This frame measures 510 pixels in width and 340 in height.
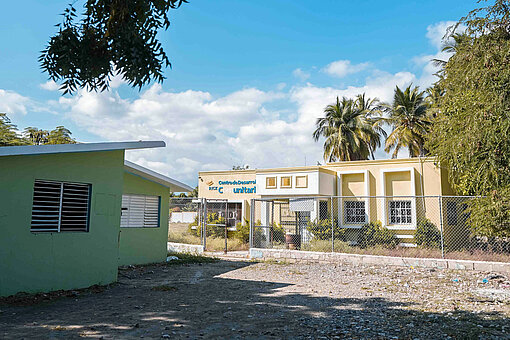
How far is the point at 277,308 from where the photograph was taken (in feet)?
23.4

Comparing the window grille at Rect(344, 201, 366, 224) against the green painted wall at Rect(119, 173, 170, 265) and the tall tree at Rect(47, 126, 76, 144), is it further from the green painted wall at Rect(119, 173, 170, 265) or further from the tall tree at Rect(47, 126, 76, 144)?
the tall tree at Rect(47, 126, 76, 144)

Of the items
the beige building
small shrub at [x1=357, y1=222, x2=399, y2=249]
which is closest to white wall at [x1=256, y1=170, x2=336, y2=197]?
the beige building

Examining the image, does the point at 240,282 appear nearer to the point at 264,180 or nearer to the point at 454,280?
the point at 454,280

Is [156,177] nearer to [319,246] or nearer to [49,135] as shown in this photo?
[319,246]

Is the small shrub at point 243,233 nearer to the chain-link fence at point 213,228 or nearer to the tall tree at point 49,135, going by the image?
the chain-link fence at point 213,228

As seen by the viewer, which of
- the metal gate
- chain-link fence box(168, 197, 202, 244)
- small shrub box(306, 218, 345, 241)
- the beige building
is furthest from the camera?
the metal gate

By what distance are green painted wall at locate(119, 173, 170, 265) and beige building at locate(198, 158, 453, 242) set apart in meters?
5.80

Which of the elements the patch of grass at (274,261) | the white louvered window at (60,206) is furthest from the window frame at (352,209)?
the white louvered window at (60,206)

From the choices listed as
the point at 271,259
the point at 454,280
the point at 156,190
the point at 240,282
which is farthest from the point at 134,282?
the point at 454,280

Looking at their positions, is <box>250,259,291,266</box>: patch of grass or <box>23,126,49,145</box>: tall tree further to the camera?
<box>23,126,49,145</box>: tall tree

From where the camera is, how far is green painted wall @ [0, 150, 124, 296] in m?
7.60

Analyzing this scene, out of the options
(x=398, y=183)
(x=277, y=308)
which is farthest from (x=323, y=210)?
(x=277, y=308)

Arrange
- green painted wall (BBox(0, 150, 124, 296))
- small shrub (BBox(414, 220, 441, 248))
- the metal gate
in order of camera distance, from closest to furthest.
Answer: green painted wall (BBox(0, 150, 124, 296)) < small shrub (BBox(414, 220, 441, 248)) < the metal gate

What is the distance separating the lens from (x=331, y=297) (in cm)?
821
